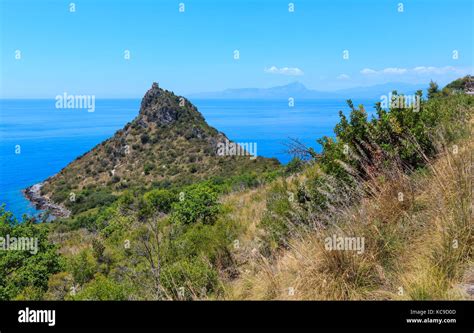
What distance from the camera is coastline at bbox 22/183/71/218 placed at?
186 ft

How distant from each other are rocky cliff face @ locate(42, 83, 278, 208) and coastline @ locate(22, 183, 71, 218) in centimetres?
127

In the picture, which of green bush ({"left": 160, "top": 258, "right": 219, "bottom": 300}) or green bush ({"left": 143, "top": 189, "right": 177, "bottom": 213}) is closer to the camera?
green bush ({"left": 160, "top": 258, "right": 219, "bottom": 300})

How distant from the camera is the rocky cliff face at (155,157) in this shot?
196 ft

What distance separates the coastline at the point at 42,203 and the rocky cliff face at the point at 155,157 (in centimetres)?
127

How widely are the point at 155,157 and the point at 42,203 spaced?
21914 mm

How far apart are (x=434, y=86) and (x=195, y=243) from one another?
2307cm

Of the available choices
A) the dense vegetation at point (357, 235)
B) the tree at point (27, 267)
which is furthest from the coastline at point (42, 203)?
the dense vegetation at point (357, 235)

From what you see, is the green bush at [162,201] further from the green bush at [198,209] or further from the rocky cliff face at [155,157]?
the rocky cliff face at [155,157]

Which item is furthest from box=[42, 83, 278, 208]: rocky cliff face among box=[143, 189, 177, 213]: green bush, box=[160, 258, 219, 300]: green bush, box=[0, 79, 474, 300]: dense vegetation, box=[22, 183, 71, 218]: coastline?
box=[160, 258, 219, 300]: green bush

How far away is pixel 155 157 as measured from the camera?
221 ft

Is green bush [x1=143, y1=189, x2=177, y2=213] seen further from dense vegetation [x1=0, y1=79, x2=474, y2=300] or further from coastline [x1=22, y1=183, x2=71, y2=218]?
coastline [x1=22, y1=183, x2=71, y2=218]
